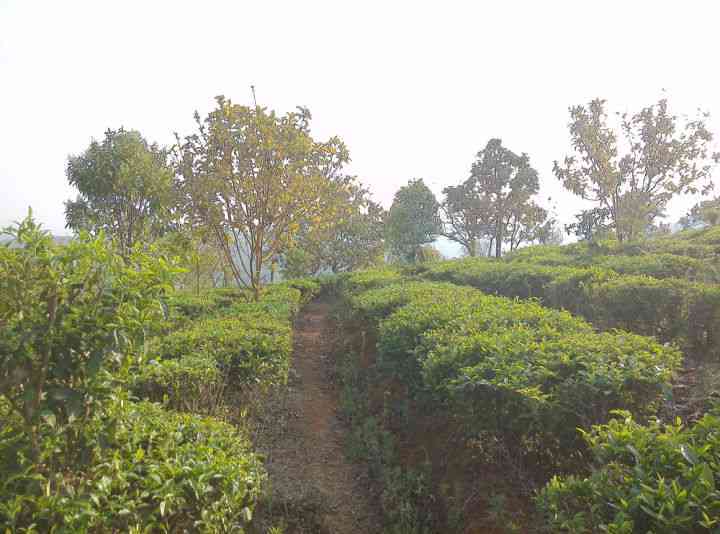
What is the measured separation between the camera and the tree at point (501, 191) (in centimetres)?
3228

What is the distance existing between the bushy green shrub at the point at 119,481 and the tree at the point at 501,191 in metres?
30.9

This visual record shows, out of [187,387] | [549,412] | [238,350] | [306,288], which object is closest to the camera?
[549,412]

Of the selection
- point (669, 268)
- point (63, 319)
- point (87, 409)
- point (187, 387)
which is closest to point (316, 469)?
point (187, 387)

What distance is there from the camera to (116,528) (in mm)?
2303

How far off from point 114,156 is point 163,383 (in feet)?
36.8

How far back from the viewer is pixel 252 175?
10.8 m

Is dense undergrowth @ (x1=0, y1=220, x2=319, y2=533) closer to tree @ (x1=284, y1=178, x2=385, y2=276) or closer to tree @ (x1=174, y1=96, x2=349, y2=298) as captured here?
tree @ (x1=174, y1=96, x2=349, y2=298)

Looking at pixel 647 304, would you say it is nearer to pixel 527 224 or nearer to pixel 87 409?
pixel 87 409

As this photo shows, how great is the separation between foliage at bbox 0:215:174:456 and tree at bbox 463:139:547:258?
3130cm

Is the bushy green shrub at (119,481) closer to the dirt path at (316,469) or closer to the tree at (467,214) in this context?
the dirt path at (316,469)

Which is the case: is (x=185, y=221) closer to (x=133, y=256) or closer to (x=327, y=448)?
(x=327, y=448)

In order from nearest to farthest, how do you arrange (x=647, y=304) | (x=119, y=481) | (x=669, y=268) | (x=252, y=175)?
(x=119, y=481) → (x=647, y=304) → (x=669, y=268) → (x=252, y=175)

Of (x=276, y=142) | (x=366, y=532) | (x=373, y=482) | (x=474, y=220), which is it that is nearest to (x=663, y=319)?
(x=373, y=482)

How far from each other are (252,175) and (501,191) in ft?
85.9
